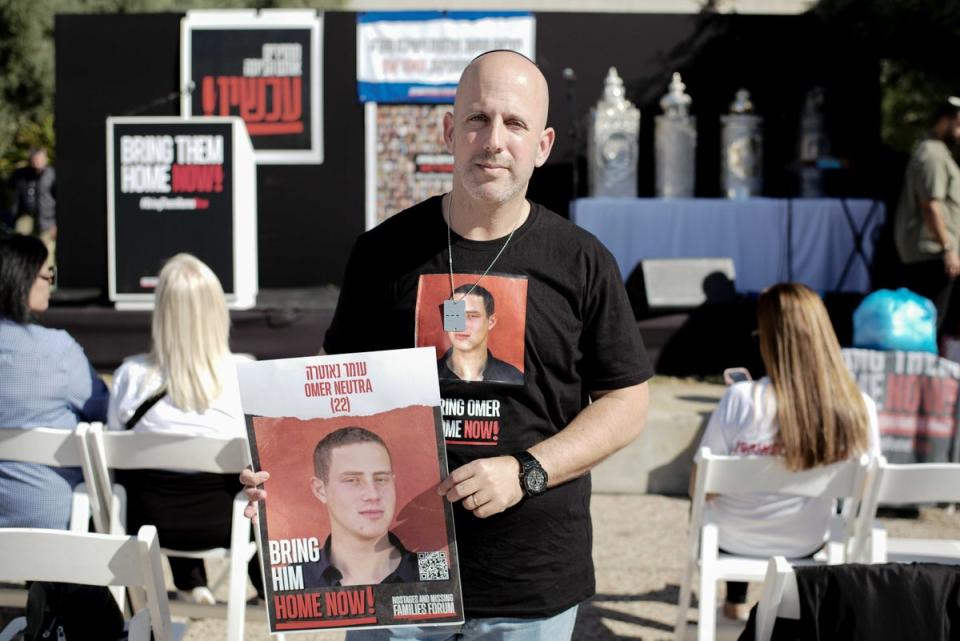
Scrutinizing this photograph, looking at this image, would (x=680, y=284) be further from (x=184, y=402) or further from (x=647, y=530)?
(x=184, y=402)

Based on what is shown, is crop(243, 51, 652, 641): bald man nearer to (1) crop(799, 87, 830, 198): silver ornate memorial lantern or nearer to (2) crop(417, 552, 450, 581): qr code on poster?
(2) crop(417, 552, 450, 581): qr code on poster

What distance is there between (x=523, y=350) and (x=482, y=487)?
10.4 inches

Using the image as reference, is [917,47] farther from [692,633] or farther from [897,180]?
[692,633]

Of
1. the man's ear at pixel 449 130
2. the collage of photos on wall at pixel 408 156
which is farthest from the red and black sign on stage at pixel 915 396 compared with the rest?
the collage of photos on wall at pixel 408 156

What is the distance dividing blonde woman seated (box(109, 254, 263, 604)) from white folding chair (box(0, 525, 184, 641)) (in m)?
1.23

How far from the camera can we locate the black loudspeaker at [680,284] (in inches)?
274

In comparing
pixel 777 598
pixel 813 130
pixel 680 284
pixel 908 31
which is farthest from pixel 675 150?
pixel 777 598

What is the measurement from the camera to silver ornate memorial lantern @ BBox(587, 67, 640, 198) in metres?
7.80

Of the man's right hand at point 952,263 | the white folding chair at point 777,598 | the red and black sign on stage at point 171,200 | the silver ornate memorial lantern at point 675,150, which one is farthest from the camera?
the silver ornate memorial lantern at point 675,150

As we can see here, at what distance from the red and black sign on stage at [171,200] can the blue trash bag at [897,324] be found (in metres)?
3.87

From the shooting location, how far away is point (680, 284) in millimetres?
7020

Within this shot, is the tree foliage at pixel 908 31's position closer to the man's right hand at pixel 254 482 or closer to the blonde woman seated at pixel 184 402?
the blonde woman seated at pixel 184 402

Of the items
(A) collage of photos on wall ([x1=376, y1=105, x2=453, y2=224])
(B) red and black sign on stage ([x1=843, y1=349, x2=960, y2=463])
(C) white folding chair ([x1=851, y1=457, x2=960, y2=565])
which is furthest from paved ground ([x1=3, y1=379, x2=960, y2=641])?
(A) collage of photos on wall ([x1=376, y1=105, x2=453, y2=224])

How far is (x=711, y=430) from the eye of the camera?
344cm
